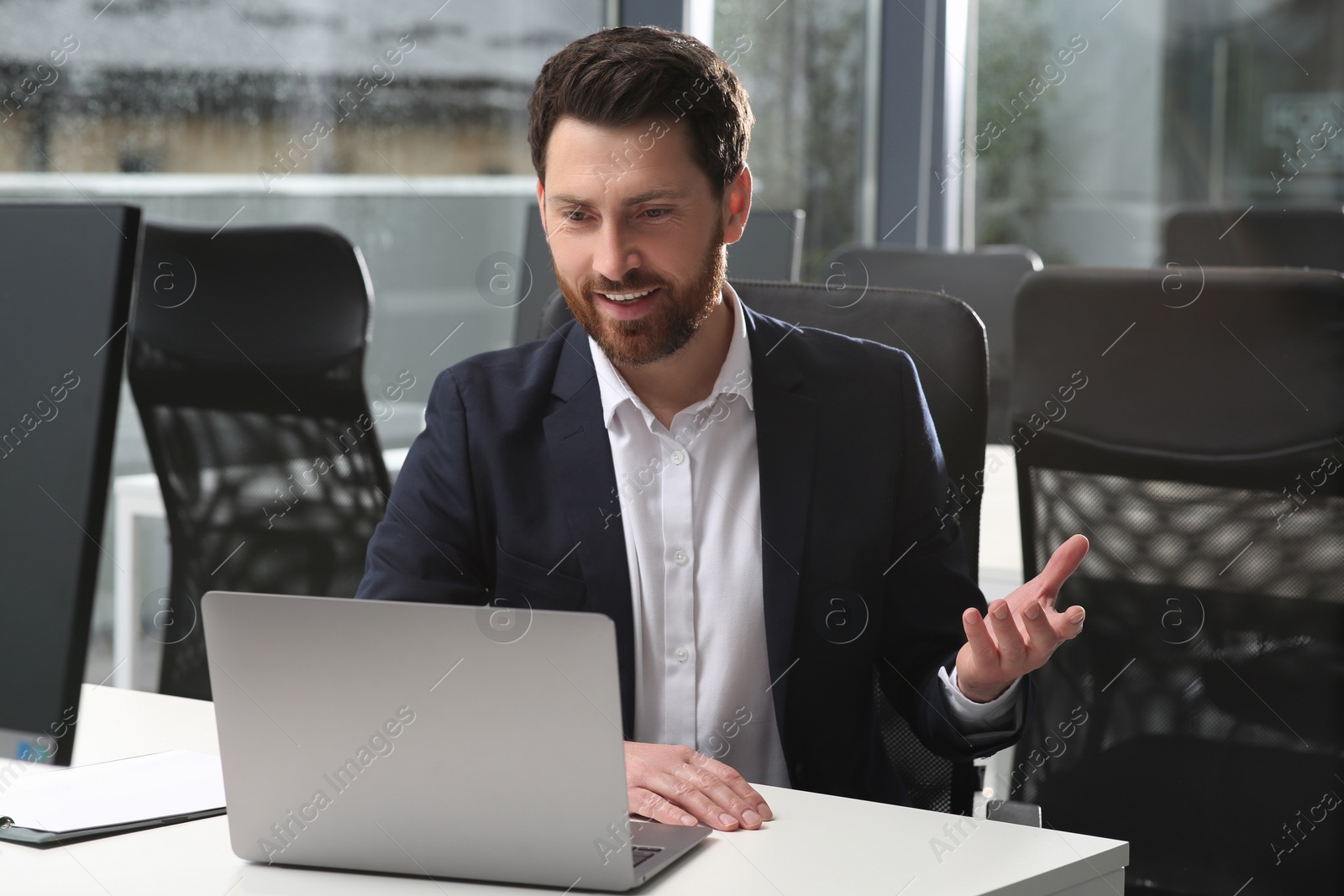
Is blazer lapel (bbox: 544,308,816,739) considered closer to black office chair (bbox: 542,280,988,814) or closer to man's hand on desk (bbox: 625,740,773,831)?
black office chair (bbox: 542,280,988,814)

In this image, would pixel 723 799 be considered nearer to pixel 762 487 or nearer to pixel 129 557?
pixel 762 487

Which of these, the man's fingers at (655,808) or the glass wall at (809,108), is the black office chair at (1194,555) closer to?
the man's fingers at (655,808)

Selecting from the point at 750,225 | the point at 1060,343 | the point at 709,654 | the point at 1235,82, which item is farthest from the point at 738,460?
the point at 1235,82

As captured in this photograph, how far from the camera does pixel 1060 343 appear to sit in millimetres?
1684

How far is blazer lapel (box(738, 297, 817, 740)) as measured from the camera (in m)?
1.46

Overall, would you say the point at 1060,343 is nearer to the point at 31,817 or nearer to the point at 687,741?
the point at 687,741

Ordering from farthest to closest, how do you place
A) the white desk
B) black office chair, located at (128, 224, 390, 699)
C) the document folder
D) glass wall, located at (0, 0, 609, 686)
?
glass wall, located at (0, 0, 609, 686)
the white desk
black office chair, located at (128, 224, 390, 699)
the document folder

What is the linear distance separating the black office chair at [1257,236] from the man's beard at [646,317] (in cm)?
274

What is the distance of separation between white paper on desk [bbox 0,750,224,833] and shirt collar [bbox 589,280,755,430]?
54 cm

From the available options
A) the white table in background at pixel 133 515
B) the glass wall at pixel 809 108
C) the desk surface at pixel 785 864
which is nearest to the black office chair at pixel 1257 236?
the glass wall at pixel 809 108

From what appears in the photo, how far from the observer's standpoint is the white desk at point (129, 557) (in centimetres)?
268

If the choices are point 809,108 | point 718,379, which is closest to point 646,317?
point 718,379

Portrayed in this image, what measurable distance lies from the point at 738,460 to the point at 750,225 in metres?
1.75

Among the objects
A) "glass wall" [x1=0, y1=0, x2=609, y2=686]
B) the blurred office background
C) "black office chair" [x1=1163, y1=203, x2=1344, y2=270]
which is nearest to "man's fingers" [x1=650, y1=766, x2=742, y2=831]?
the blurred office background
